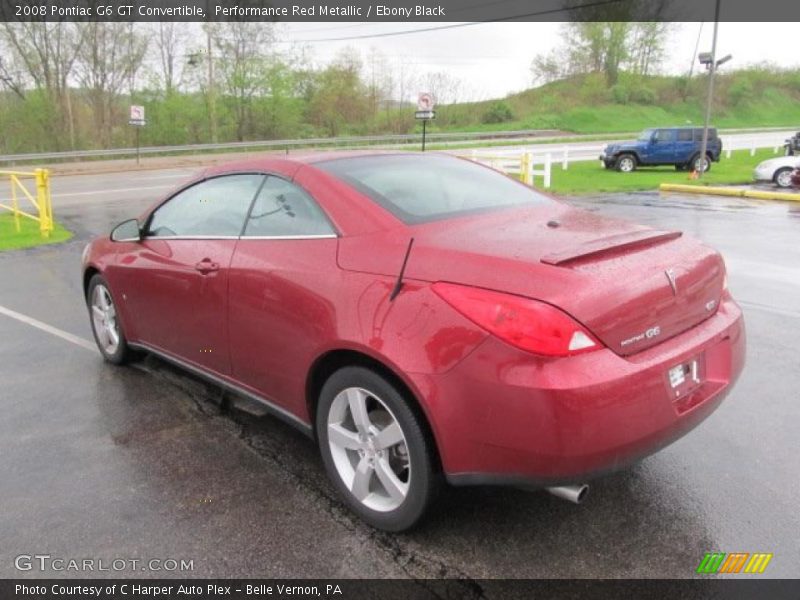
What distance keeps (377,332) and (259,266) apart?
931 millimetres

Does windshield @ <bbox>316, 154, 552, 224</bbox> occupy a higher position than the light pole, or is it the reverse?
the light pole

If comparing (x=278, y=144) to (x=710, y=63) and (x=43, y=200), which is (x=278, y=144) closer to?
(x=710, y=63)

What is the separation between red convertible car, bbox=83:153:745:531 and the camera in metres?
2.36

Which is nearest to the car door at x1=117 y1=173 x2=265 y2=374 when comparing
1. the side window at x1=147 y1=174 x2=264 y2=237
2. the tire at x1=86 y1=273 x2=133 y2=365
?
the side window at x1=147 y1=174 x2=264 y2=237

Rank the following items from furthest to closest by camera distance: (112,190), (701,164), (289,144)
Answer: (289,144)
(701,164)
(112,190)

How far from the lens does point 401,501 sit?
2.76m

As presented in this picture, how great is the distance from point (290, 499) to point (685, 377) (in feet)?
6.05

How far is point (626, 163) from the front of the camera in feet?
80.2

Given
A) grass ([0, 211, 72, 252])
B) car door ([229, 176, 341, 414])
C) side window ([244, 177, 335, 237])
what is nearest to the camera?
car door ([229, 176, 341, 414])

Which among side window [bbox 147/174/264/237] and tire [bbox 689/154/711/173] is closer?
side window [bbox 147/174/264/237]

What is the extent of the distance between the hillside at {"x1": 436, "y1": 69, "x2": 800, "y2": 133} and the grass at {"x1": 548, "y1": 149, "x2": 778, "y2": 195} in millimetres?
25019

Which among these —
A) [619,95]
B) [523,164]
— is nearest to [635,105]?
[619,95]

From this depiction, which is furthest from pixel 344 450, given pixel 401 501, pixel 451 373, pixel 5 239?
pixel 5 239

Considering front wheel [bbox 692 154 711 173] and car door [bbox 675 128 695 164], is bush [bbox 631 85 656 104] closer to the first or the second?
car door [bbox 675 128 695 164]
